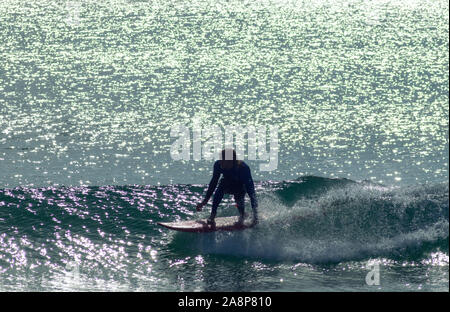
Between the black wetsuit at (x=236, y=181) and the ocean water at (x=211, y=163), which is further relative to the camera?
the black wetsuit at (x=236, y=181)

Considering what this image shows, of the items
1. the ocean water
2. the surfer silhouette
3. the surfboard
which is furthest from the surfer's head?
the ocean water

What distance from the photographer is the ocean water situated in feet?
70.9

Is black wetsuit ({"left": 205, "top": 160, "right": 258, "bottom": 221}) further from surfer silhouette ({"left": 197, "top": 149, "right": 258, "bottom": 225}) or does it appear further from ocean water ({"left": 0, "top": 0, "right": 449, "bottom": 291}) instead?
ocean water ({"left": 0, "top": 0, "right": 449, "bottom": 291})

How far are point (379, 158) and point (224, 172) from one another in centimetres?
1440

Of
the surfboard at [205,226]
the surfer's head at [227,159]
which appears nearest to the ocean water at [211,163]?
the surfboard at [205,226]

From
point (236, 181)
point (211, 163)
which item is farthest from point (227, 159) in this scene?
point (211, 163)

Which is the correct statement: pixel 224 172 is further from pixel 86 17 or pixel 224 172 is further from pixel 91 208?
pixel 86 17

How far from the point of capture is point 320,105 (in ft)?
169

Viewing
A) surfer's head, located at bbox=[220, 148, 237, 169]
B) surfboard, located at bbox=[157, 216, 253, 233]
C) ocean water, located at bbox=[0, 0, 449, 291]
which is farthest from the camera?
surfboard, located at bbox=[157, 216, 253, 233]

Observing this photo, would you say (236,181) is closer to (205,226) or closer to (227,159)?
(227,159)

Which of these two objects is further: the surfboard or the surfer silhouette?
the surfboard

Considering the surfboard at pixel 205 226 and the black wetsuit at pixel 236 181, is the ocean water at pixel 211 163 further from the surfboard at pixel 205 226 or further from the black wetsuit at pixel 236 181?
the black wetsuit at pixel 236 181

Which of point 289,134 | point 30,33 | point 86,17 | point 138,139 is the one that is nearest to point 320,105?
point 289,134

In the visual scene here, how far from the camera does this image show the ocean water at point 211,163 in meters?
Result: 21.6
